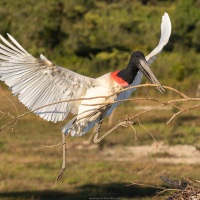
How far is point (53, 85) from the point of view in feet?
23.6

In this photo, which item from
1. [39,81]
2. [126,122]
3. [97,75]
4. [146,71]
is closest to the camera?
[126,122]

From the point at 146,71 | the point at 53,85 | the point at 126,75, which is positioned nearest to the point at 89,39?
the point at 53,85

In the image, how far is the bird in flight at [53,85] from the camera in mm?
6887

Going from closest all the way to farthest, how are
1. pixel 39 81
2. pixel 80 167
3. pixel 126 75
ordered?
pixel 126 75 → pixel 39 81 → pixel 80 167

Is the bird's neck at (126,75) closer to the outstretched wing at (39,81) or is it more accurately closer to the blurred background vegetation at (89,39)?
the outstretched wing at (39,81)

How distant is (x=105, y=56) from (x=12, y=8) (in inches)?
136

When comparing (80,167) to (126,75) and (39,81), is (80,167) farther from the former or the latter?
(126,75)

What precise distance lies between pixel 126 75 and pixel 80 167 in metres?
8.06

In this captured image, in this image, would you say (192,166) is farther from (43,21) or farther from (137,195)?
(43,21)

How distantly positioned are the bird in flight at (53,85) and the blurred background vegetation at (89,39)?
17.1 metres

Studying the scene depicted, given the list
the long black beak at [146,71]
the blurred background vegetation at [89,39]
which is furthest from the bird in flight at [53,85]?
the blurred background vegetation at [89,39]

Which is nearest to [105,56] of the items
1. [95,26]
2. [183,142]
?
[95,26]

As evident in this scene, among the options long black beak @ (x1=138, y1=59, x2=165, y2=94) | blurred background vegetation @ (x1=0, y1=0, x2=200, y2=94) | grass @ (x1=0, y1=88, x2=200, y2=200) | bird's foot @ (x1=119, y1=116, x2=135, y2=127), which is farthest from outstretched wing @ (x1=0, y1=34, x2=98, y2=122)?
blurred background vegetation @ (x1=0, y1=0, x2=200, y2=94)

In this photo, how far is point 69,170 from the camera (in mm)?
14352
